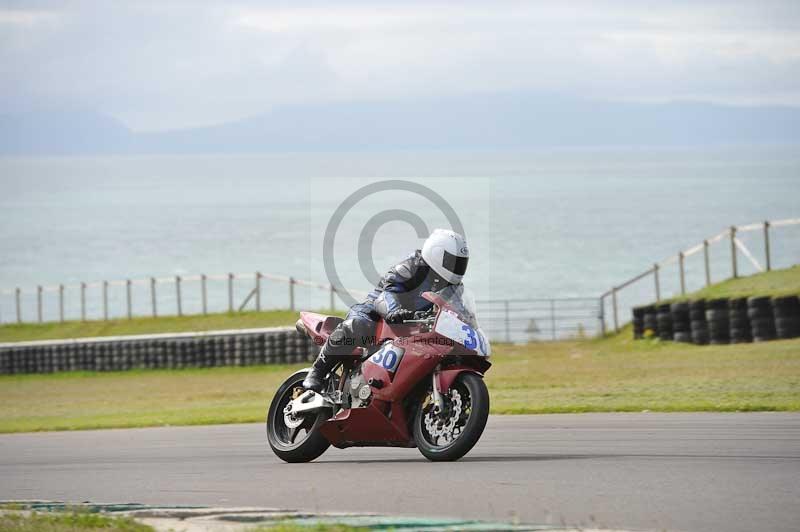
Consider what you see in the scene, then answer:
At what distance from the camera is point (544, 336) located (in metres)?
46.7

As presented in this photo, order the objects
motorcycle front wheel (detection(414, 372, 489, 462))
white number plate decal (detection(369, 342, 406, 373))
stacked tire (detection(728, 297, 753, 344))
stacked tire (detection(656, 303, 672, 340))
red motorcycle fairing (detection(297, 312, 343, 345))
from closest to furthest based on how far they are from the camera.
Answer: motorcycle front wheel (detection(414, 372, 489, 462))
white number plate decal (detection(369, 342, 406, 373))
red motorcycle fairing (detection(297, 312, 343, 345))
stacked tire (detection(728, 297, 753, 344))
stacked tire (detection(656, 303, 672, 340))

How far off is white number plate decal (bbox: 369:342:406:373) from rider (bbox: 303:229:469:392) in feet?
0.79

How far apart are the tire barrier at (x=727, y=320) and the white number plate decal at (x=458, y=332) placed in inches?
649

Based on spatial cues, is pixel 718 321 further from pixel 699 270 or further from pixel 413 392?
pixel 699 270

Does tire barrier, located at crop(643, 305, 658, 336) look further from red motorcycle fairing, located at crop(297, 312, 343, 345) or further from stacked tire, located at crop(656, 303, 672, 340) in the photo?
red motorcycle fairing, located at crop(297, 312, 343, 345)

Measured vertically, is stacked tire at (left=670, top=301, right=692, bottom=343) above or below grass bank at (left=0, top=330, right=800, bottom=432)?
above

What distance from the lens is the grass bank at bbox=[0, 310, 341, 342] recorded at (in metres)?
41.8

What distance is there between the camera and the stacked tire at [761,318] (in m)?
26.1

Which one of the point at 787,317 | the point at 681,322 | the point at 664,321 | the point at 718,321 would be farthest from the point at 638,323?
the point at 787,317

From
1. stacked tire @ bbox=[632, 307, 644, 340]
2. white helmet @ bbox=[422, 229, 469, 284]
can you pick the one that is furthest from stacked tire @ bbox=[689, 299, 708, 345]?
white helmet @ bbox=[422, 229, 469, 284]

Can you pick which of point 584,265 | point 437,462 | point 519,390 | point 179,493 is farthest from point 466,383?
point 584,265

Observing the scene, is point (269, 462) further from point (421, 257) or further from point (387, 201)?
point (387, 201)

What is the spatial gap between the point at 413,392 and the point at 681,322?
62.3ft

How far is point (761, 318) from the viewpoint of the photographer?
26.3 m
